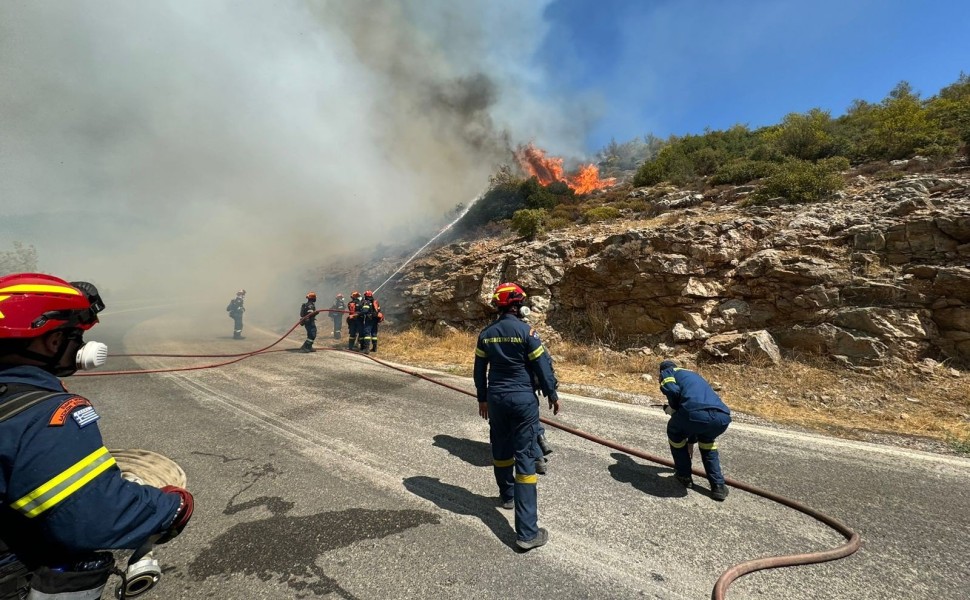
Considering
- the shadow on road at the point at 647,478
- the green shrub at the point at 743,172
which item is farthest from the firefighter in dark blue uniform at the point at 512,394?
the green shrub at the point at 743,172

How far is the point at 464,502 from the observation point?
3611 millimetres

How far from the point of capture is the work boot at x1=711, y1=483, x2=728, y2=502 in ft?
12.1

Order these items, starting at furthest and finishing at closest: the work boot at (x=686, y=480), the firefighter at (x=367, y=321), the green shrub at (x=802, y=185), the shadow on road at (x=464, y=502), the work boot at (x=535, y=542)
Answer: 1. the firefighter at (x=367, y=321)
2. the green shrub at (x=802, y=185)
3. the work boot at (x=686, y=480)
4. the shadow on road at (x=464, y=502)
5. the work boot at (x=535, y=542)

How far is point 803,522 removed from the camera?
11.1 ft

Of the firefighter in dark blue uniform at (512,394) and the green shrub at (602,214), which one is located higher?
the green shrub at (602,214)

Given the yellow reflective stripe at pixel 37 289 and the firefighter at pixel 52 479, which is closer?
the firefighter at pixel 52 479

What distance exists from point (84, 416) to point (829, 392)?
30.6 feet

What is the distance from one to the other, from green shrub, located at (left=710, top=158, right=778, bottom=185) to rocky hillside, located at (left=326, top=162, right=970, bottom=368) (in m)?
1.45

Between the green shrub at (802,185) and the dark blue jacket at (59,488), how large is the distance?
13.6 meters

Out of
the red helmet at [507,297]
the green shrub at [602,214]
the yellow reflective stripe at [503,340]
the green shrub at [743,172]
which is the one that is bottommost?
the yellow reflective stripe at [503,340]

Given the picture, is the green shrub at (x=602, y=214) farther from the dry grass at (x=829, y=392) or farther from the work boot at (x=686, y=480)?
the work boot at (x=686, y=480)

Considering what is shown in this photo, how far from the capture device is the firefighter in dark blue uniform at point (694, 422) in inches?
147

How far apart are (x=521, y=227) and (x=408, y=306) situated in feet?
17.0

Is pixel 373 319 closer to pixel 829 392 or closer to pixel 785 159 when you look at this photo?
pixel 829 392
